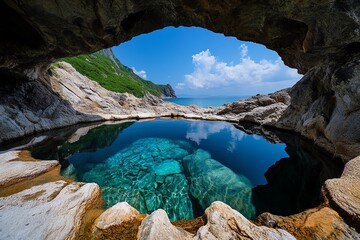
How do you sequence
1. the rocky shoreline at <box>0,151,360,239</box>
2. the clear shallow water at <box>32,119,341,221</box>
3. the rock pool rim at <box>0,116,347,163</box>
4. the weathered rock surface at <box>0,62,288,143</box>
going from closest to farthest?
the rocky shoreline at <box>0,151,360,239</box>
the clear shallow water at <box>32,119,341,221</box>
the rock pool rim at <box>0,116,347,163</box>
the weathered rock surface at <box>0,62,288,143</box>

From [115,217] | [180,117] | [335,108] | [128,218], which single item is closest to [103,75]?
[180,117]

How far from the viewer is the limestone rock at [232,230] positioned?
347 cm

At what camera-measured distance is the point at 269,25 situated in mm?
11797

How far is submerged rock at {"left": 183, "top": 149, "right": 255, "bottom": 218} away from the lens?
7038 mm

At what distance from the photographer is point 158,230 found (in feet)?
11.7

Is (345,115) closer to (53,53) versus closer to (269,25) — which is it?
(269,25)

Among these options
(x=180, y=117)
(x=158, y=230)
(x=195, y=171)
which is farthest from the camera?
(x=180, y=117)

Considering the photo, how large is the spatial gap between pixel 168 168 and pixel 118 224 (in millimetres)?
6604

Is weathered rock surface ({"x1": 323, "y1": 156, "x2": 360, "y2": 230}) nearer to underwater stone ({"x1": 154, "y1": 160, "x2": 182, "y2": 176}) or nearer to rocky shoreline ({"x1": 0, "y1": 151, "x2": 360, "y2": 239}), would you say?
rocky shoreline ({"x1": 0, "y1": 151, "x2": 360, "y2": 239})

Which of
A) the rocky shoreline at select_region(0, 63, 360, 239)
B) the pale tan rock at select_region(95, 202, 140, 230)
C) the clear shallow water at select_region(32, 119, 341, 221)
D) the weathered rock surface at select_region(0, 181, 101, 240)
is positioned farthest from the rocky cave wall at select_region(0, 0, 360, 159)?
the pale tan rock at select_region(95, 202, 140, 230)

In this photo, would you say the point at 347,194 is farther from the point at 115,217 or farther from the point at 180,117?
the point at 180,117

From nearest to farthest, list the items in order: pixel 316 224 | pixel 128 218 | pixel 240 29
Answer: pixel 316 224, pixel 128 218, pixel 240 29

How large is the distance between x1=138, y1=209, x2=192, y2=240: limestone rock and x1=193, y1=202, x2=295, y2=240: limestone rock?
0.37 m

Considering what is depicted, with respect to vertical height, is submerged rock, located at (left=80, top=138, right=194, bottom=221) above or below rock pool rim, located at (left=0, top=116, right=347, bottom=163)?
below
